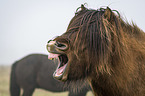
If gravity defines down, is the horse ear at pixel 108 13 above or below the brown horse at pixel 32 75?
above

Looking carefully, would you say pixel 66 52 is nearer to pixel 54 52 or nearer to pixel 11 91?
pixel 54 52

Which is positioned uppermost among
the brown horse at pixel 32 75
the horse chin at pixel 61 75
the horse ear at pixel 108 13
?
the horse ear at pixel 108 13

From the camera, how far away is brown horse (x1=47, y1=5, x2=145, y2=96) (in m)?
1.22

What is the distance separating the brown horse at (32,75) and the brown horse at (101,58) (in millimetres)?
4301

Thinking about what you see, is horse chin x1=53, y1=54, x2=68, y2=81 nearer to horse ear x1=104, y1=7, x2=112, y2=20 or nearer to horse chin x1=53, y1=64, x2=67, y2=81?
horse chin x1=53, y1=64, x2=67, y2=81

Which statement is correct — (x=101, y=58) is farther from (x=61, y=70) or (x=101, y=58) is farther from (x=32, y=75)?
(x=32, y=75)

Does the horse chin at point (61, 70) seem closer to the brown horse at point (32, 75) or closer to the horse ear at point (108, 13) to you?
the horse ear at point (108, 13)

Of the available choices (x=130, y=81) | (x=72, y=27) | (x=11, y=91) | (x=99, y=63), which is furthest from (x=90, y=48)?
(x=11, y=91)

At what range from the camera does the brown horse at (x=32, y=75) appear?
5609 mm

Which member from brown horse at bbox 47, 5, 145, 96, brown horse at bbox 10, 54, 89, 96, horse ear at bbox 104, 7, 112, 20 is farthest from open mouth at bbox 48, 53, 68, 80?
brown horse at bbox 10, 54, 89, 96

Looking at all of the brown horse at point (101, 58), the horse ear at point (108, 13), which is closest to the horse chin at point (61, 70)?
the brown horse at point (101, 58)

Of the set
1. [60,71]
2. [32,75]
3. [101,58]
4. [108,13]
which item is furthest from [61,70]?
[32,75]

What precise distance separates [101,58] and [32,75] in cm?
511

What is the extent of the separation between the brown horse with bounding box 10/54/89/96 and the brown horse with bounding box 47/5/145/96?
430 centimetres
